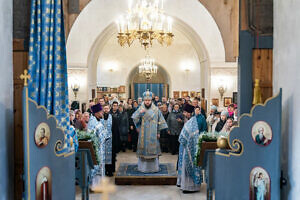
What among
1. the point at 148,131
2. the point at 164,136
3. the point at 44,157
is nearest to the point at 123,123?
the point at 164,136

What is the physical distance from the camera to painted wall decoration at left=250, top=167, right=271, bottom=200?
3796 millimetres

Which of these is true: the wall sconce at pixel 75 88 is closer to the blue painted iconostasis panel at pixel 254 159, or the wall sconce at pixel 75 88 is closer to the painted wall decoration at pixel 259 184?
the blue painted iconostasis panel at pixel 254 159

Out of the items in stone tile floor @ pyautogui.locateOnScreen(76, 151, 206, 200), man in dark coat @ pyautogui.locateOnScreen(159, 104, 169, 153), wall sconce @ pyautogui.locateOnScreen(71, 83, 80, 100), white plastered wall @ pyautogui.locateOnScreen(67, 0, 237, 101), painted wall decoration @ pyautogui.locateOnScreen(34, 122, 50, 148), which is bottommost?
stone tile floor @ pyautogui.locateOnScreen(76, 151, 206, 200)

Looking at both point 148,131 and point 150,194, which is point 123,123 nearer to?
point 148,131

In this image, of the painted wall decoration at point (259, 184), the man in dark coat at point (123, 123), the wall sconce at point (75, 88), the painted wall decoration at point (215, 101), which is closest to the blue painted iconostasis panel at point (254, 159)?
the painted wall decoration at point (259, 184)

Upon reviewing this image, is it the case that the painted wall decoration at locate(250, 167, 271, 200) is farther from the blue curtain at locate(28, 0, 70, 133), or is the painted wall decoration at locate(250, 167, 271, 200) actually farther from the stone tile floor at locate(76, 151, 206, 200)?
the stone tile floor at locate(76, 151, 206, 200)

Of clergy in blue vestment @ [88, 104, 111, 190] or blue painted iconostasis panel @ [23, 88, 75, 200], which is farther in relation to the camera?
clergy in blue vestment @ [88, 104, 111, 190]

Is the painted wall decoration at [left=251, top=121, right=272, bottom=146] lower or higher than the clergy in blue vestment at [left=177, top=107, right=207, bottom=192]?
higher

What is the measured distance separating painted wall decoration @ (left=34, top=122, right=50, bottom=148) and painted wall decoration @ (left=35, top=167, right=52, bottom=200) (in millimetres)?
291

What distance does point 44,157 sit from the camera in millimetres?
3783

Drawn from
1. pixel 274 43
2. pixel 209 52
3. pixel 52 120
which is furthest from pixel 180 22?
pixel 52 120

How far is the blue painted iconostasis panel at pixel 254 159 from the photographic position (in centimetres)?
372

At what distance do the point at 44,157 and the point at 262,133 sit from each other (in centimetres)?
245

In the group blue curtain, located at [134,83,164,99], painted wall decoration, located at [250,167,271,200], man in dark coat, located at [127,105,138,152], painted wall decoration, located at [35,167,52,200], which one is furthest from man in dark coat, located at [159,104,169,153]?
blue curtain, located at [134,83,164,99]
